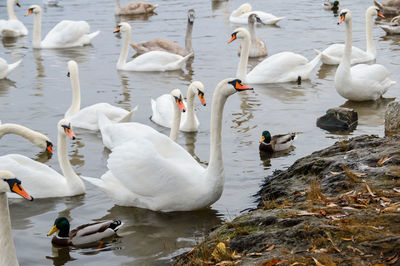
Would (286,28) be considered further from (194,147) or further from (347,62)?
(194,147)

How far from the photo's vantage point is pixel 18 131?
10.1 m

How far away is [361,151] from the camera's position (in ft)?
25.2

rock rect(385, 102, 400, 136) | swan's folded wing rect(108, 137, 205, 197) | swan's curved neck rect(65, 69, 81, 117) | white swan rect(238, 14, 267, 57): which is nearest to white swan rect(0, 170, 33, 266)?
swan's folded wing rect(108, 137, 205, 197)

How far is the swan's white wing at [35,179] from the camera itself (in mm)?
8445

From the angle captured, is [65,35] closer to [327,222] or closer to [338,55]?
[338,55]

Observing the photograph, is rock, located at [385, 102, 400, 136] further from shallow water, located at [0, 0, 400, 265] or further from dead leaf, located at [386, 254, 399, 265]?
dead leaf, located at [386, 254, 399, 265]

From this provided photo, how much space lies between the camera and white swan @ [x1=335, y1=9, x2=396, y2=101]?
12594mm

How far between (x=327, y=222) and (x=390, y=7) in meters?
20.6

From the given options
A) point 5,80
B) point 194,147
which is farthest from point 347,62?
point 5,80

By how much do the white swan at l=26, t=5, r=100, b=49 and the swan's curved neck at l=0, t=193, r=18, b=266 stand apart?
1353cm

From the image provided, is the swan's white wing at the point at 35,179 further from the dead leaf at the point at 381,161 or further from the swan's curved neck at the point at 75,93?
the dead leaf at the point at 381,161

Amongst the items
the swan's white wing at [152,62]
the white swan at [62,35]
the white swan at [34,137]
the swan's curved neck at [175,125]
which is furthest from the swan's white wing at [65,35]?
the swan's curved neck at [175,125]

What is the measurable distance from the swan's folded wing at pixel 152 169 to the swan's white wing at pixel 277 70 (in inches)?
270

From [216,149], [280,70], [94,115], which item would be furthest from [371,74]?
[216,149]
